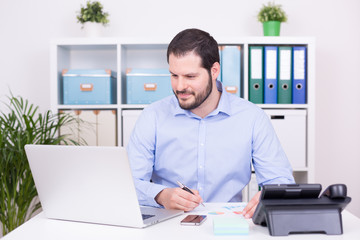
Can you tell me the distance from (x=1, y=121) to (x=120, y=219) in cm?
148

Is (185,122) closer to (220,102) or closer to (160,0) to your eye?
(220,102)

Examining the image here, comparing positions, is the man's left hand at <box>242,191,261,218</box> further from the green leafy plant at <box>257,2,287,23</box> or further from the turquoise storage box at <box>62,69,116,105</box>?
the green leafy plant at <box>257,2,287,23</box>

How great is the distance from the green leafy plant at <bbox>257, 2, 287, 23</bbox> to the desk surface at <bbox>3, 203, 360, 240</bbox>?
1712 mm

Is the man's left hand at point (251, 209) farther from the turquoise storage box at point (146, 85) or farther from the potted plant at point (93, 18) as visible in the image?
the potted plant at point (93, 18)

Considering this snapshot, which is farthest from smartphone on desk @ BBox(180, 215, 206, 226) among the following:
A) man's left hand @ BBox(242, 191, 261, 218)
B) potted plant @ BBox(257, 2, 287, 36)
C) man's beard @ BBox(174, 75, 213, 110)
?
potted plant @ BBox(257, 2, 287, 36)

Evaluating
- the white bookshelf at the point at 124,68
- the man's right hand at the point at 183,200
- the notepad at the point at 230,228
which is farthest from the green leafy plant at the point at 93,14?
the notepad at the point at 230,228

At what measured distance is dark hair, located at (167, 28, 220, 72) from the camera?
1.67m

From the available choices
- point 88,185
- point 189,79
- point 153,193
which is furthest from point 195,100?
point 88,185

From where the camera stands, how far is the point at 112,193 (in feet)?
3.58

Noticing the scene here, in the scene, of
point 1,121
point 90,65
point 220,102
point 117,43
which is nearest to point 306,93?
point 220,102

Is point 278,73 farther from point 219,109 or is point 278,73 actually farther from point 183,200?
point 183,200

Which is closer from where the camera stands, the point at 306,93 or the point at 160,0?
the point at 306,93

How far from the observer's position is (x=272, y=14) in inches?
104

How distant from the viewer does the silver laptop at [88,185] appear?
1.06 meters
